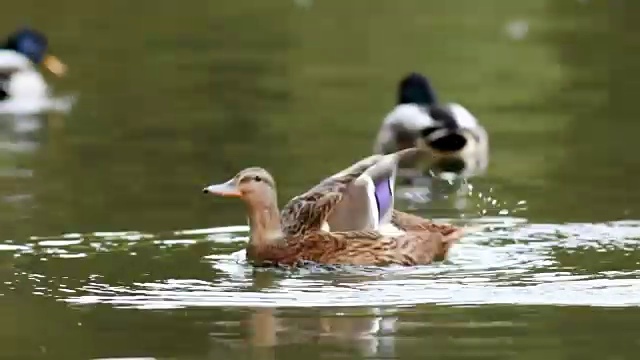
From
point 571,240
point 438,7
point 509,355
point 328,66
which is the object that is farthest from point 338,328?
point 438,7

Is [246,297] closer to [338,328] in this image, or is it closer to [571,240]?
[338,328]

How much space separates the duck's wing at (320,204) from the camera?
432 inches

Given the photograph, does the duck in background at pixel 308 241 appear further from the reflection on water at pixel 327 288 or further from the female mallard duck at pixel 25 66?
the female mallard duck at pixel 25 66

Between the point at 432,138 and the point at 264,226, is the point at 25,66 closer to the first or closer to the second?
the point at 432,138

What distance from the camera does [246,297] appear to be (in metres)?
9.87

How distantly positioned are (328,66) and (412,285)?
51.6 ft

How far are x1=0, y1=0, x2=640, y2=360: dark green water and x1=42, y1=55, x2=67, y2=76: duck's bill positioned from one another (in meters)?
0.26

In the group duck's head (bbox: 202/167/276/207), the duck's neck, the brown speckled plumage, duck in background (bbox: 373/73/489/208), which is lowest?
duck in background (bbox: 373/73/489/208)

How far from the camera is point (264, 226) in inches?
434

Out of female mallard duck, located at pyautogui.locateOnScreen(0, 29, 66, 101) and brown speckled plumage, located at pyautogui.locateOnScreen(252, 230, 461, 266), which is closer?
brown speckled plumage, located at pyautogui.locateOnScreen(252, 230, 461, 266)

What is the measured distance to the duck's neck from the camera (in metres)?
11.0

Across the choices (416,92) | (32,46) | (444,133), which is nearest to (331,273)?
(444,133)

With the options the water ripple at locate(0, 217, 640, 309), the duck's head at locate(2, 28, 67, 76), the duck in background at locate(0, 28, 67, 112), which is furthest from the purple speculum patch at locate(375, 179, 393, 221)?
the duck's head at locate(2, 28, 67, 76)

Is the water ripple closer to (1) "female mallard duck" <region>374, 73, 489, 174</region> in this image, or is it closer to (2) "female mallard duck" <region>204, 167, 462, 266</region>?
(2) "female mallard duck" <region>204, 167, 462, 266</region>
